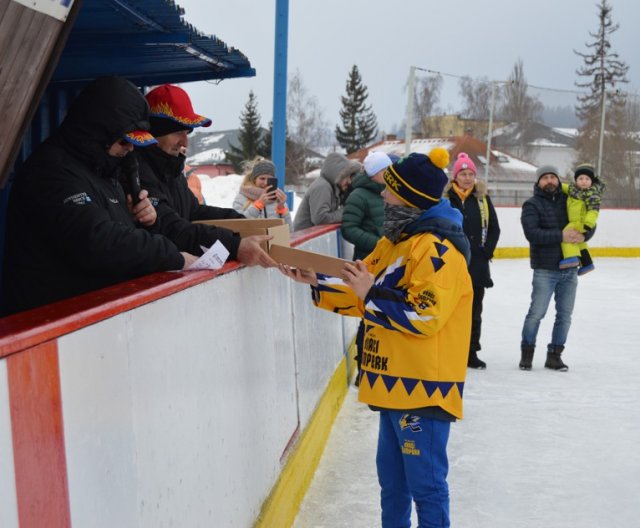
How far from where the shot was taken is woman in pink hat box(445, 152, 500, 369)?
6789 mm

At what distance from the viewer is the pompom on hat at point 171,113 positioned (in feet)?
10.7

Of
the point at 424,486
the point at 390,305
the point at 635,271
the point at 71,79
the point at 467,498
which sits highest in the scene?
the point at 71,79

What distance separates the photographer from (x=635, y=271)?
14.8 meters

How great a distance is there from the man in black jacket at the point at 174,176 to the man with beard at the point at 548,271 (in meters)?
4.17

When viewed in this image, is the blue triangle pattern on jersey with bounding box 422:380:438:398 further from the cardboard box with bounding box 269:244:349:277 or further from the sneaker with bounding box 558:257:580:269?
the sneaker with bounding box 558:257:580:269

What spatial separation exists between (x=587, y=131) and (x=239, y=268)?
29148 millimetres

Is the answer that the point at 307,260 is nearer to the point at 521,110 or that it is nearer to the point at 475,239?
the point at 475,239

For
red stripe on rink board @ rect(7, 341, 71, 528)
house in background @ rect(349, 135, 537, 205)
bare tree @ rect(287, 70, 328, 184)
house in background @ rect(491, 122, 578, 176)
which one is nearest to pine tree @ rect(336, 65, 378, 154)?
bare tree @ rect(287, 70, 328, 184)

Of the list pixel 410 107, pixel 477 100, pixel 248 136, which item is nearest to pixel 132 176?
pixel 410 107

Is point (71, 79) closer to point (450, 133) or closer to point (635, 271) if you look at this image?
point (635, 271)

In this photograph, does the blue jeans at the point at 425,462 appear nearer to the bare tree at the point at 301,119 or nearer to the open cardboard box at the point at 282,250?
the open cardboard box at the point at 282,250

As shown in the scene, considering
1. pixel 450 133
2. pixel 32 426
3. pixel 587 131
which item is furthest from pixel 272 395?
pixel 450 133

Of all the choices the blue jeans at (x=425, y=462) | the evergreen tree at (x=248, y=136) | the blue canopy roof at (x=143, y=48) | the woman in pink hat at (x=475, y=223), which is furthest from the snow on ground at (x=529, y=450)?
the evergreen tree at (x=248, y=136)

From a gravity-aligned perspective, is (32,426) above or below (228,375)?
above
